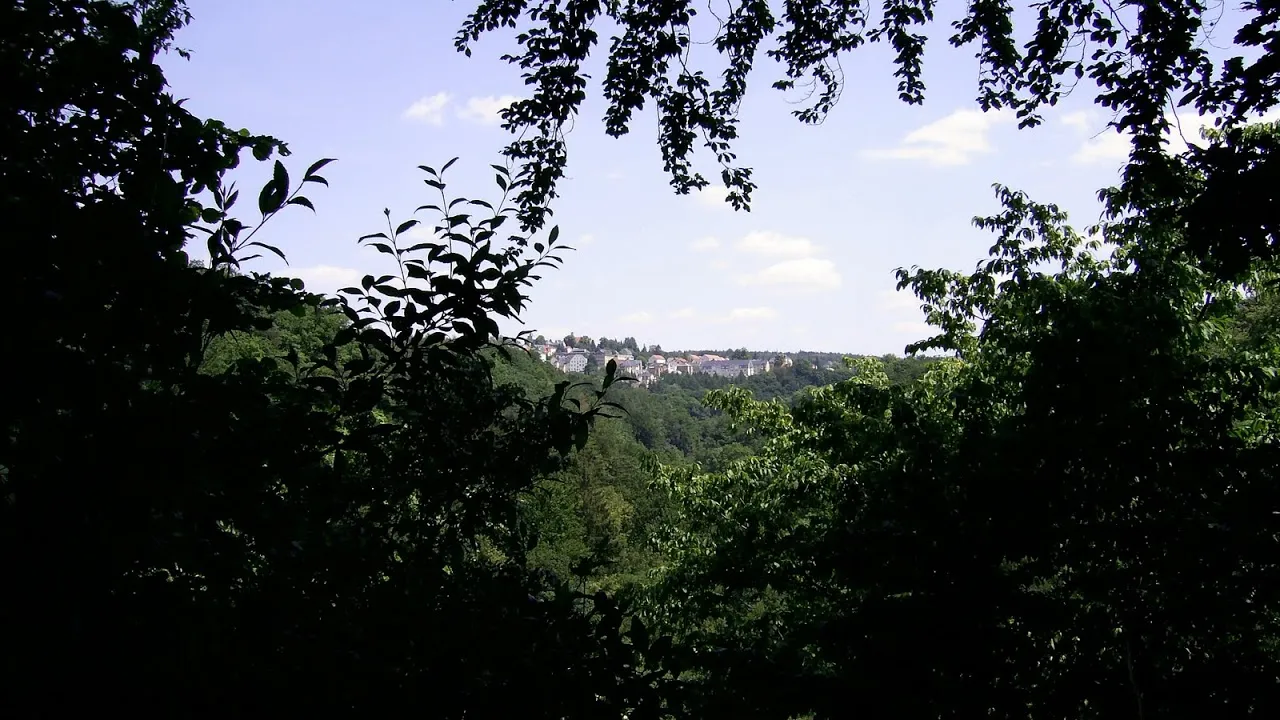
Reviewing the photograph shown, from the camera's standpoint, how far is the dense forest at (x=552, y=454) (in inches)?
56.8

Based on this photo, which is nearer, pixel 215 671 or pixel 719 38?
pixel 215 671

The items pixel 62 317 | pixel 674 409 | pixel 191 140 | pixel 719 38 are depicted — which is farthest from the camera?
pixel 674 409

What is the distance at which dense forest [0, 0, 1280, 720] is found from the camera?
1.44 metres

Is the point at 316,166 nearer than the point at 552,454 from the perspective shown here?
Yes

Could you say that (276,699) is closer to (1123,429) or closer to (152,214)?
(152,214)

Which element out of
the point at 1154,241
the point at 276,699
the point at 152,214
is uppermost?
the point at 1154,241

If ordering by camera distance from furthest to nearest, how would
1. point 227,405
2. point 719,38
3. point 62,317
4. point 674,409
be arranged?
point 674,409, point 719,38, point 227,405, point 62,317

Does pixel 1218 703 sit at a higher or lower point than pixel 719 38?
lower

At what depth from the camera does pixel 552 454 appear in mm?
2793

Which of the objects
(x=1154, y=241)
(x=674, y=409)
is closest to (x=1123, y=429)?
(x=1154, y=241)

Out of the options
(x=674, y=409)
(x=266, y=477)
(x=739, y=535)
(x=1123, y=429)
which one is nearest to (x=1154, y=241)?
(x=1123, y=429)

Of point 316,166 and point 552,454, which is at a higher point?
point 316,166

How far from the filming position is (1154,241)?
18.8 ft

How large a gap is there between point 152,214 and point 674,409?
98844 mm
